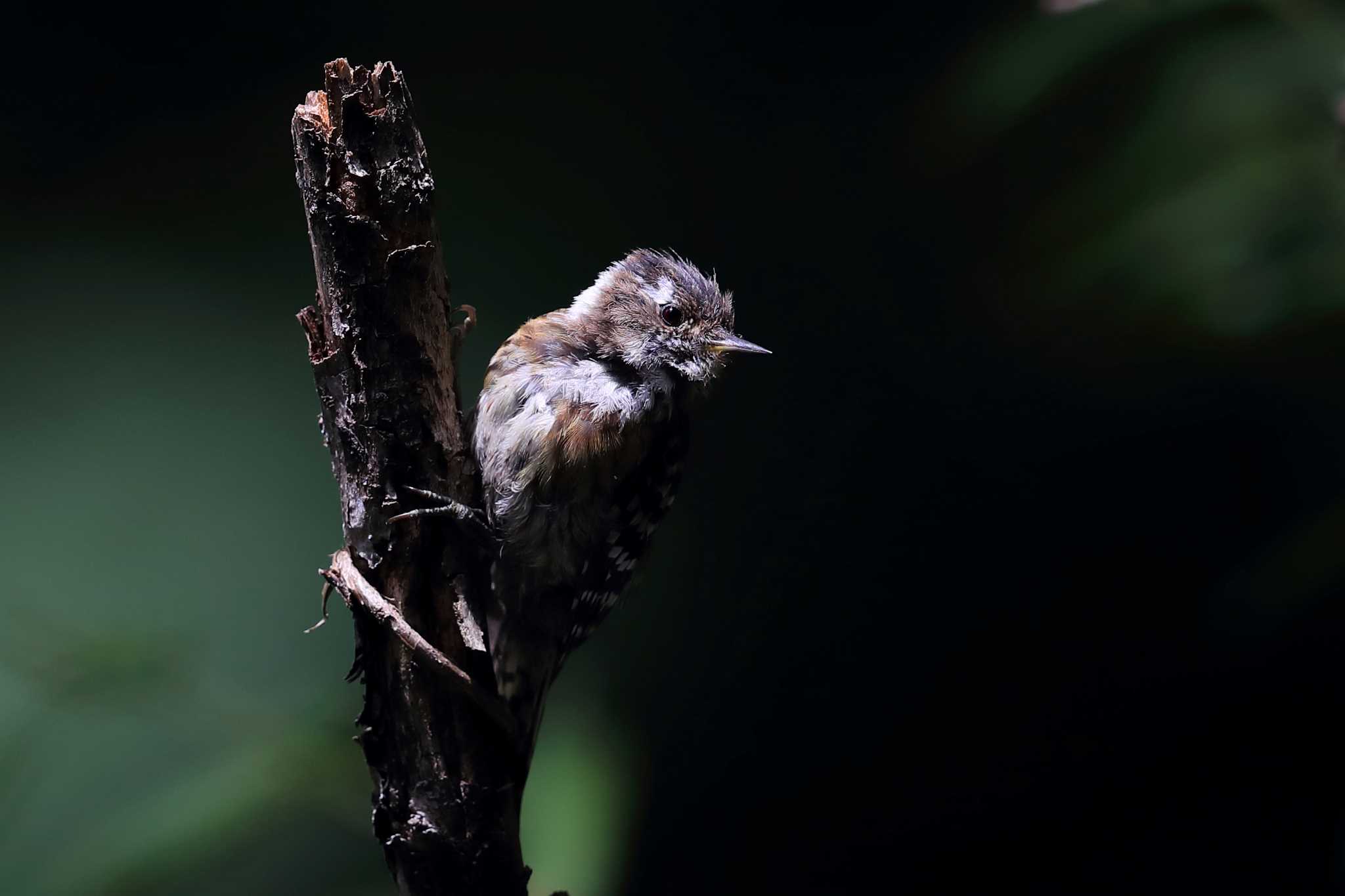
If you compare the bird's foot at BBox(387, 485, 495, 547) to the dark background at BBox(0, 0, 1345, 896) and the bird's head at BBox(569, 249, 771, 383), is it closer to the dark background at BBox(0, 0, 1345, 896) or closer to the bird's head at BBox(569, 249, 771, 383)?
the bird's head at BBox(569, 249, 771, 383)

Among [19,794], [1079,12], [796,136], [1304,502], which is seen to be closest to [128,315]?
[19,794]

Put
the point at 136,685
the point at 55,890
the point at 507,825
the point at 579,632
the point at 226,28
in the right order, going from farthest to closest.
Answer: the point at 226,28 < the point at 136,685 < the point at 55,890 < the point at 579,632 < the point at 507,825

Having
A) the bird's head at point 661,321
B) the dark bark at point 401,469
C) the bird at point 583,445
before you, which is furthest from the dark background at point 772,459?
the dark bark at point 401,469

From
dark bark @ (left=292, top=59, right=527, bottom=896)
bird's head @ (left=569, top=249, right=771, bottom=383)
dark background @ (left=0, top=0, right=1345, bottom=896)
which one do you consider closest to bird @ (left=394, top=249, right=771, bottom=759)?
bird's head @ (left=569, top=249, right=771, bottom=383)

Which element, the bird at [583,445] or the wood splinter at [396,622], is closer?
the wood splinter at [396,622]

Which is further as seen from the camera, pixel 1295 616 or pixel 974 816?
pixel 974 816

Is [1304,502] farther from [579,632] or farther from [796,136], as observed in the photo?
[579,632]

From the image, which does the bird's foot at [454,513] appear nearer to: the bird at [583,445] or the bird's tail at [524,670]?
the bird at [583,445]
